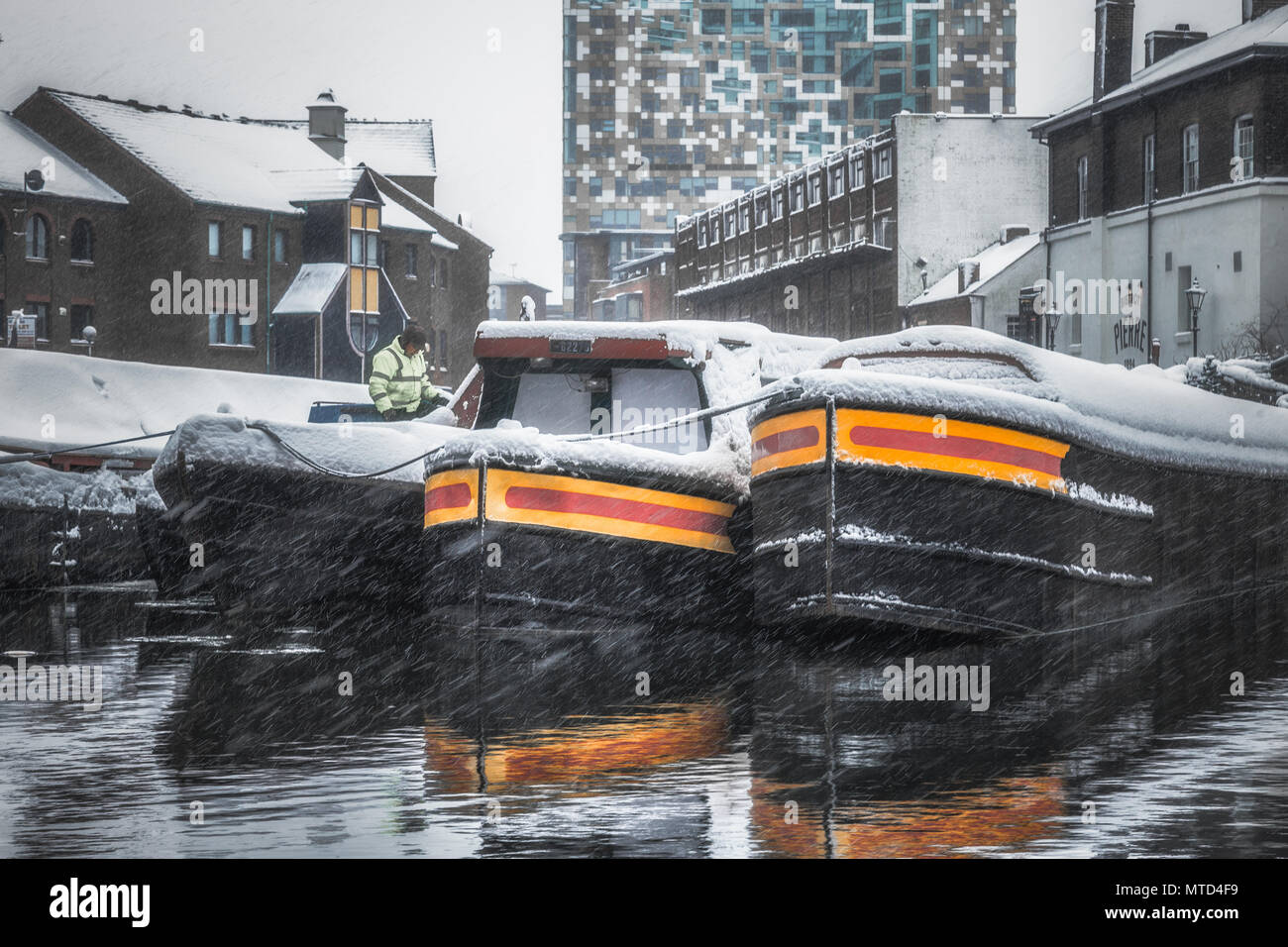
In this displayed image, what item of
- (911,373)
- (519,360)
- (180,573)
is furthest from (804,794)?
(180,573)

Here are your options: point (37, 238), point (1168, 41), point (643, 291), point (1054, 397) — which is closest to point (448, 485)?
point (1054, 397)

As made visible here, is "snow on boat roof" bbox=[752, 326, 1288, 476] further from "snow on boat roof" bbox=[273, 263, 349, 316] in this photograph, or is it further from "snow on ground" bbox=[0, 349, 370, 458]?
"snow on boat roof" bbox=[273, 263, 349, 316]

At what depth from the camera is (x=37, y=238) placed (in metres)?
47.9

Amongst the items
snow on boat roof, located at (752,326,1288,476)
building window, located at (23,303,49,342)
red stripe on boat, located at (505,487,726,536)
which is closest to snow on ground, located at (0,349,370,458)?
red stripe on boat, located at (505,487,726,536)

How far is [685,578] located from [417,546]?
3031 mm

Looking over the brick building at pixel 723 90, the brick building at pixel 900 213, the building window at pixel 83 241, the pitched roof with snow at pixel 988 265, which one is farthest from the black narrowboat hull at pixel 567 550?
the brick building at pixel 723 90

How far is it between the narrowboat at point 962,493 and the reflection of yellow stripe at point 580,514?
87cm

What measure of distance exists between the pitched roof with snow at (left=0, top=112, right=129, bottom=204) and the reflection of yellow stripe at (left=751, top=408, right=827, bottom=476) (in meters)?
39.4

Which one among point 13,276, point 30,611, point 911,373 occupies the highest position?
point 13,276

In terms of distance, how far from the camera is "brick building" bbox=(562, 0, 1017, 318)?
126 metres

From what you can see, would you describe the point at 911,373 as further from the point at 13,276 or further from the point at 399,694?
the point at 13,276

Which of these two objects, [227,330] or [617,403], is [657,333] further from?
[227,330]

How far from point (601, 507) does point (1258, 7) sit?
37398 millimetres
